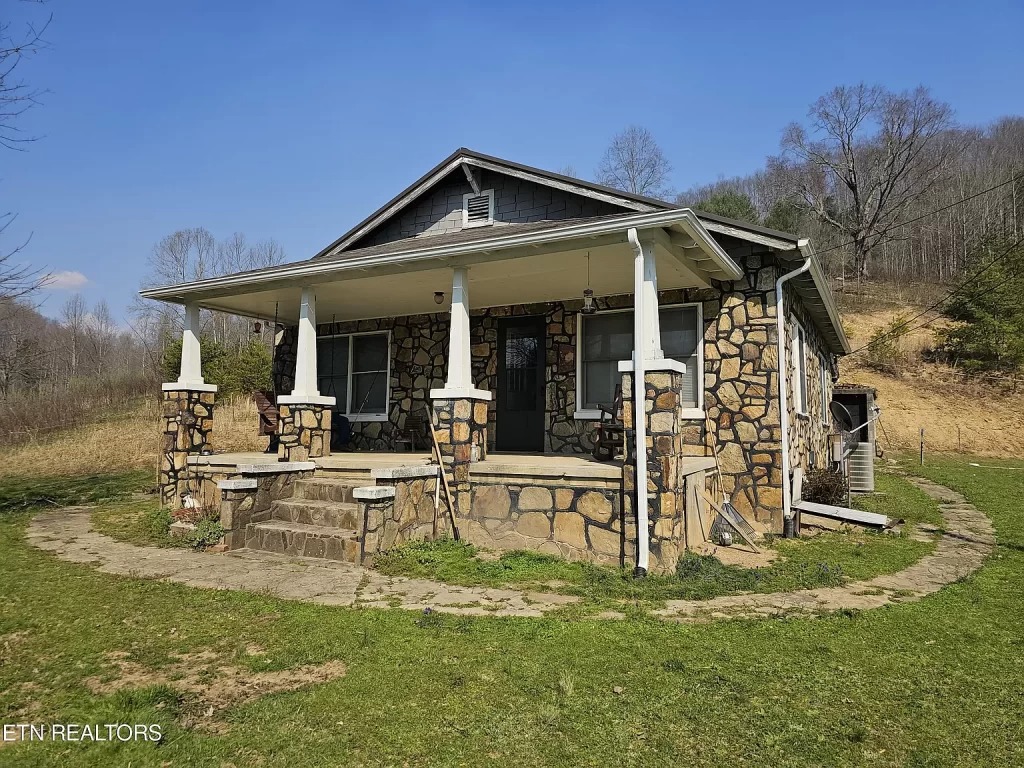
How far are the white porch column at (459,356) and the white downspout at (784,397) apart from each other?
136 inches

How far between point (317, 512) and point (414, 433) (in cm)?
355

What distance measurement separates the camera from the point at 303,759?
7.59 ft

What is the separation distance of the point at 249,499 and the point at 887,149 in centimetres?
3739

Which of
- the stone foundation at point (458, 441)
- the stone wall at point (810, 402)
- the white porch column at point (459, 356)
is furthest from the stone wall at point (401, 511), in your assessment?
the stone wall at point (810, 402)

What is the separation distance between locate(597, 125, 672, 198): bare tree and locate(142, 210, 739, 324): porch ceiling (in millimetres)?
23343

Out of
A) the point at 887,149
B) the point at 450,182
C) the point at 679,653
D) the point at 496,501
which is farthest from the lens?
the point at 887,149

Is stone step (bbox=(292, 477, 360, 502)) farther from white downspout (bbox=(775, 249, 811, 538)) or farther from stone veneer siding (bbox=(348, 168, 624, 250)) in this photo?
white downspout (bbox=(775, 249, 811, 538))

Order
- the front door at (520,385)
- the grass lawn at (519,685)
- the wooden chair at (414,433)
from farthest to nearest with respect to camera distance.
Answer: the wooden chair at (414,433)
the front door at (520,385)
the grass lawn at (519,685)

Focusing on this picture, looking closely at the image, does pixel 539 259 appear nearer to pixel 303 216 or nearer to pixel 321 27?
pixel 321 27

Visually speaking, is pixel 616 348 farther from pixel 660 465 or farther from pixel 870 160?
pixel 870 160

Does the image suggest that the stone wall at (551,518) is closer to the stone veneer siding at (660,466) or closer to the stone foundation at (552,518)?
the stone foundation at (552,518)

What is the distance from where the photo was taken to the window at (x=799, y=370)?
26.7ft

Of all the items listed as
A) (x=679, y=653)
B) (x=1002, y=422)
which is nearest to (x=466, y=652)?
(x=679, y=653)

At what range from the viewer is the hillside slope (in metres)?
19.0
